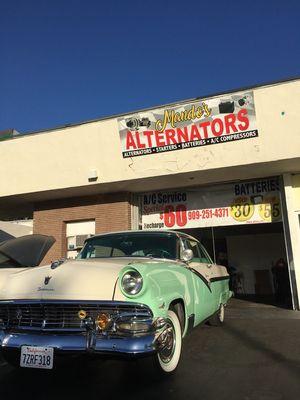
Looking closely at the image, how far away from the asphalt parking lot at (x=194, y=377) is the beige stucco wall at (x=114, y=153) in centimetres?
510

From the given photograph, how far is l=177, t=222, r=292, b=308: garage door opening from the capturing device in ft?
50.9

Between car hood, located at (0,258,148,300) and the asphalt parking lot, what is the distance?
3.27 ft

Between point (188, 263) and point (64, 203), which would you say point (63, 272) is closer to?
point (188, 263)

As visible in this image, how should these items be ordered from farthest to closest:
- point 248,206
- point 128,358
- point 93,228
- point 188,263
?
1. point 93,228
2. point 248,206
3. point 188,263
4. point 128,358

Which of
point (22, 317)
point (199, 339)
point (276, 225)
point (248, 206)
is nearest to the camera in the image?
point (22, 317)

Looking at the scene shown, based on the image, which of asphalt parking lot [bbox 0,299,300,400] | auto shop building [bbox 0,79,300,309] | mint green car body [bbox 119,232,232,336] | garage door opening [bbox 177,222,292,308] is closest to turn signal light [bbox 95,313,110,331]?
mint green car body [bbox 119,232,232,336]

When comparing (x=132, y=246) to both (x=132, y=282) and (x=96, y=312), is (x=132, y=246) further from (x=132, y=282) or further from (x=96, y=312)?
(x=96, y=312)

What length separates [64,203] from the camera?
13555 millimetres

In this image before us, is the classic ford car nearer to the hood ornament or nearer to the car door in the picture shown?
the hood ornament

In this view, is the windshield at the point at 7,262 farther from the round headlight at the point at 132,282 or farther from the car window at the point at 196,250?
the round headlight at the point at 132,282

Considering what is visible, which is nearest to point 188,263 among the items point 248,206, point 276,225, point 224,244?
point 248,206

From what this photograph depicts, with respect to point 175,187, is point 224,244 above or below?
below

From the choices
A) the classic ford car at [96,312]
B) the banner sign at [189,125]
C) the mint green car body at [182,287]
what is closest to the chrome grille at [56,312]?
the classic ford car at [96,312]

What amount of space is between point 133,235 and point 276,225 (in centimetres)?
1020
